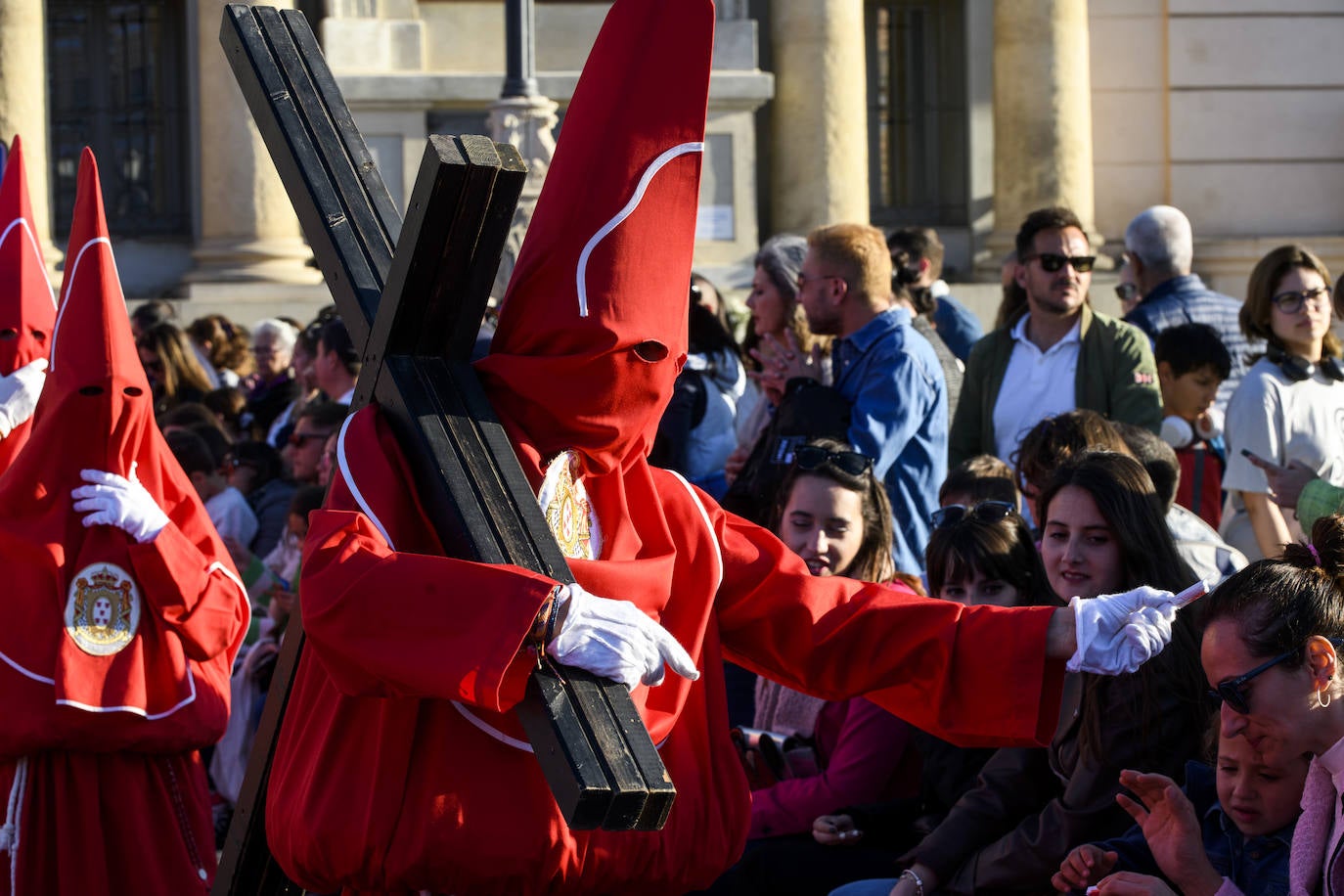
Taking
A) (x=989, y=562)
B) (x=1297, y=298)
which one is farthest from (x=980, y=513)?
(x=1297, y=298)

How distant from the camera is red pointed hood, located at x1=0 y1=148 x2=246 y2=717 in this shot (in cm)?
430

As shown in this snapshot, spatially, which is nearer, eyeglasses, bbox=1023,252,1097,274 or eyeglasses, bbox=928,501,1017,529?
eyeglasses, bbox=928,501,1017,529

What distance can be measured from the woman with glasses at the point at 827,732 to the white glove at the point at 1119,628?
1.73 m

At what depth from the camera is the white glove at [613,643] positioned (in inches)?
102

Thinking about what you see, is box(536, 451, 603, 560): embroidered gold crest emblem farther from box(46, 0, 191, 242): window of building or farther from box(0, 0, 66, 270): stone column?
box(46, 0, 191, 242): window of building

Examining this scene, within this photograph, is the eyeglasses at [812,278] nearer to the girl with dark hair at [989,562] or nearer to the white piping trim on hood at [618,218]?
the girl with dark hair at [989,562]

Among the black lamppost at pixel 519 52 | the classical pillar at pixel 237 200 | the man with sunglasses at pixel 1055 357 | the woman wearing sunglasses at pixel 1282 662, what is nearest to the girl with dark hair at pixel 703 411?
the man with sunglasses at pixel 1055 357

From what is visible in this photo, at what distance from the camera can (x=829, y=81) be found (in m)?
12.8

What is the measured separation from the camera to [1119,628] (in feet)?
9.73

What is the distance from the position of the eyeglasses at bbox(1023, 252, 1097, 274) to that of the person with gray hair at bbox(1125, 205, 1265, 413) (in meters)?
0.86

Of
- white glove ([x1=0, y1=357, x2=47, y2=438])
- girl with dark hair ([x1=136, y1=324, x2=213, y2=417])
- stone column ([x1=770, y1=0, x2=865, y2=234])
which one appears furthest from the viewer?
stone column ([x1=770, y1=0, x2=865, y2=234])

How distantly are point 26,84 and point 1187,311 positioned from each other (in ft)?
26.8

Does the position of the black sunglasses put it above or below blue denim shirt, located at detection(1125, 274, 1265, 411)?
below

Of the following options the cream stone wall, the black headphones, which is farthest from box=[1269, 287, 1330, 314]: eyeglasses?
the cream stone wall
